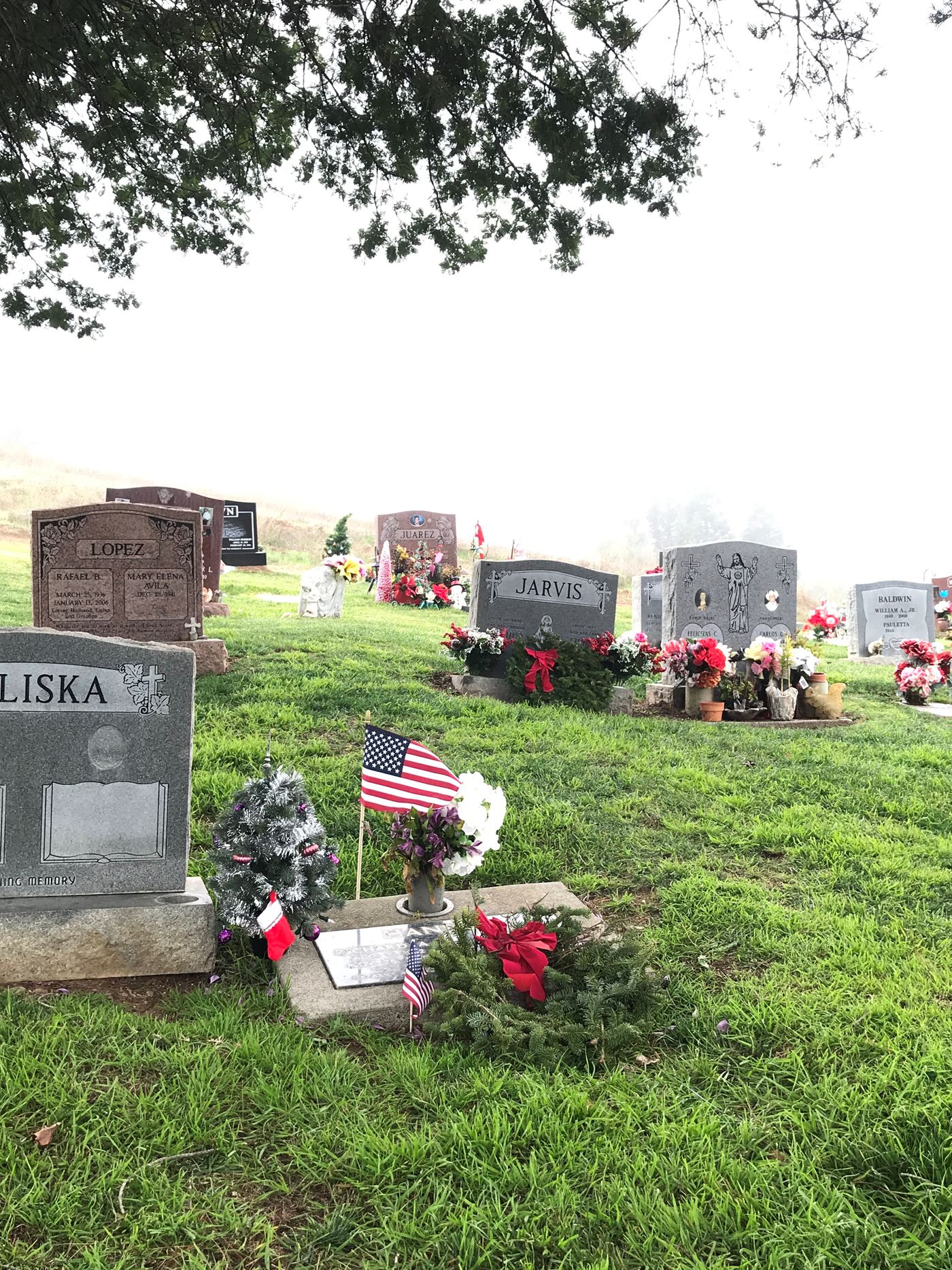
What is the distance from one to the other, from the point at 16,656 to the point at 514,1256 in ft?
9.43

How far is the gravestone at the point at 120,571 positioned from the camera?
8008 mm

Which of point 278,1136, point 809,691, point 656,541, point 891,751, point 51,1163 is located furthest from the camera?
point 656,541

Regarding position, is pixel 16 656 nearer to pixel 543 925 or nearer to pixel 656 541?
pixel 543 925

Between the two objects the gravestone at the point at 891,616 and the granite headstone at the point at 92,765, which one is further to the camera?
the gravestone at the point at 891,616

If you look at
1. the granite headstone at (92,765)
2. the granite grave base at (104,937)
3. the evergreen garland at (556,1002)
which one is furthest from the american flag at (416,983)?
the granite headstone at (92,765)

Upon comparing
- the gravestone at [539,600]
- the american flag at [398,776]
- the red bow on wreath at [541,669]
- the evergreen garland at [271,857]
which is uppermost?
the gravestone at [539,600]

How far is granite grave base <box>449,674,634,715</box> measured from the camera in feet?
28.6

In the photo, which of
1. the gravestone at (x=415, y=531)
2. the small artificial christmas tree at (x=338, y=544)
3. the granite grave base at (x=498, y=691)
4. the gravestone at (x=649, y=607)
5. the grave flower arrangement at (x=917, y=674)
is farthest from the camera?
the small artificial christmas tree at (x=338, y=544)

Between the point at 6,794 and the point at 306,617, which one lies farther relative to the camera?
the point at 306,617

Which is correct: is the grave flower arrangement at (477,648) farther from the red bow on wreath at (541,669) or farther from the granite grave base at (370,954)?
the granite grave base at (370,954)

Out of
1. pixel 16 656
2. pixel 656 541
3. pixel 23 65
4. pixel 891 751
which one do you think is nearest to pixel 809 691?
pixel 891 751

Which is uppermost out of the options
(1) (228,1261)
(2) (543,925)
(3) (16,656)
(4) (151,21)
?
(4) (151,21)

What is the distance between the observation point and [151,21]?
6.32 metres

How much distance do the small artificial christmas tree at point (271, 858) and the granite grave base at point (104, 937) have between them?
0.16 metres
